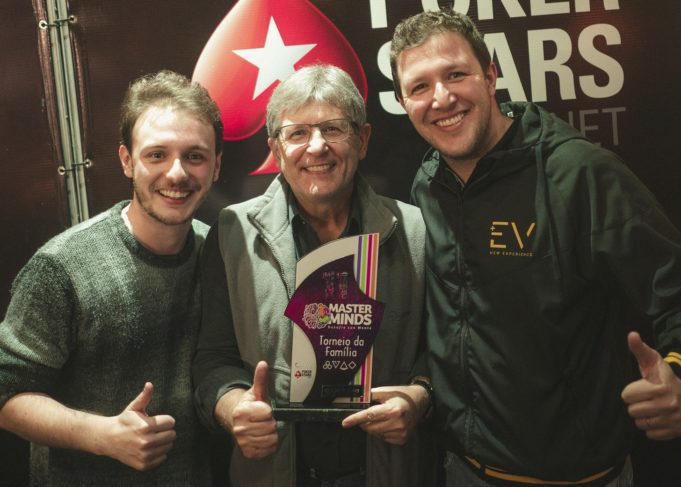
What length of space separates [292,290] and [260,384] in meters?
0.33

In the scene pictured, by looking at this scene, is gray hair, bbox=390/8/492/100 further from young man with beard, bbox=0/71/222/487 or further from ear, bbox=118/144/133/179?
ear, bbox=118/144/133/179

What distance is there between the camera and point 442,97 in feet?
5.98

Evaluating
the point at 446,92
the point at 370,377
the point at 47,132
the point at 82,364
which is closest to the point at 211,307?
the point at 82,364

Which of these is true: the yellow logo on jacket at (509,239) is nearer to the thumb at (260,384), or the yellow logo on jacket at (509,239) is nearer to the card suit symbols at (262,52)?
the thumb at (260,384)

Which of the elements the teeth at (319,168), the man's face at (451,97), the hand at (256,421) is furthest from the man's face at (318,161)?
the hand at (256,421)

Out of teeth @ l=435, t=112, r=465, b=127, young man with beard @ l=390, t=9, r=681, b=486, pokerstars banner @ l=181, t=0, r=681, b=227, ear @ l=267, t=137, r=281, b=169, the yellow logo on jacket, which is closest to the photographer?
young man with beard @ l=390, t=9, r=681, b=486

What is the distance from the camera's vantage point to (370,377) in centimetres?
172

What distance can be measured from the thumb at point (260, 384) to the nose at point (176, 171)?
2.16 feet

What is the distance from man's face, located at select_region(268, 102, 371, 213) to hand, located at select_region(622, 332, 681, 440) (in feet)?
3.14

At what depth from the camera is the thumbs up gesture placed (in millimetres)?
1639

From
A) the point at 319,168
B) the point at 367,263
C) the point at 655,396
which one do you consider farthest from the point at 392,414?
the point at 319,168

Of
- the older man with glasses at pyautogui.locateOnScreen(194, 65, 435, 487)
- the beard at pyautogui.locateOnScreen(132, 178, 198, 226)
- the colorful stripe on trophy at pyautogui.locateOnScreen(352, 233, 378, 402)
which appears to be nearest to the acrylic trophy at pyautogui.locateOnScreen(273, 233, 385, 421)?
the colorful stripe on trophy at pyautogui.locateOnScreen(352, 233, 378, 402)

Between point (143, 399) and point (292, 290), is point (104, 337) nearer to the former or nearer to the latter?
point (143, 399)

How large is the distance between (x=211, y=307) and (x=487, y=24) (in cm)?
157
